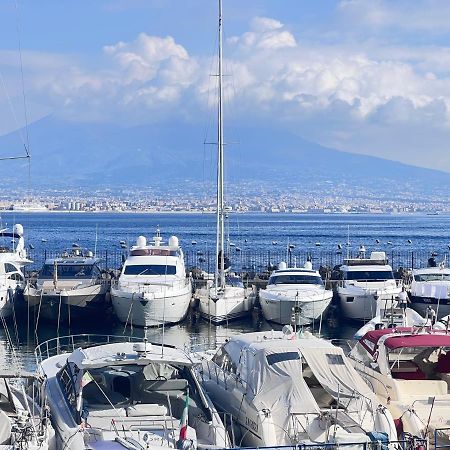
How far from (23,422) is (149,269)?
73.8 feet

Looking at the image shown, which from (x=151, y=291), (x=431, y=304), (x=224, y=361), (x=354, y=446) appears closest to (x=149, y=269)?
(x=151, y=291)

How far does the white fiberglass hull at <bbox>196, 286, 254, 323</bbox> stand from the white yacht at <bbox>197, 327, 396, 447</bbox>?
52.8 feet

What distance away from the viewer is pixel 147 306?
34031 millimetres

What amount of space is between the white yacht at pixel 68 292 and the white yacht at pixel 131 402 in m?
16.7

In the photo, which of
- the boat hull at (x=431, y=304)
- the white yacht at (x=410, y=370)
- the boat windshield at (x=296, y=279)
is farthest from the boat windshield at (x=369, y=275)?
the white yacht at (x=410, y=370)

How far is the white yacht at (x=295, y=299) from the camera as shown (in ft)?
113

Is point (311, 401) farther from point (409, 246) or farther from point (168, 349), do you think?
point (409, 246)

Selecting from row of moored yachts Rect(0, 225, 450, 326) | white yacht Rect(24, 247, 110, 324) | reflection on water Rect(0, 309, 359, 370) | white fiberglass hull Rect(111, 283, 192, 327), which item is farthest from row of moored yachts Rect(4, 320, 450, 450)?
white yacht Rect(24, 247, 110, 324)

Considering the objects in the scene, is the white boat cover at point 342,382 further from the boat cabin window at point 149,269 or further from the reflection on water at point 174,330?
the boat cabin window at point 149,269

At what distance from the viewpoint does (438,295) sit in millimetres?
36125

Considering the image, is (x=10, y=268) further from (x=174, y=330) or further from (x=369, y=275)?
(x=369, y=275)

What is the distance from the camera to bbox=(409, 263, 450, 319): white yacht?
35.8 metres

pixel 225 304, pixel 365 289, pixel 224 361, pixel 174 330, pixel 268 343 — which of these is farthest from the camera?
pixel 365 289

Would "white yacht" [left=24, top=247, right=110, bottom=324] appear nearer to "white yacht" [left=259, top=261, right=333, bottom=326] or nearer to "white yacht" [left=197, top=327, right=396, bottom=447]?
"white yacht" [left=259, top=261, right=333, bottom=326]
